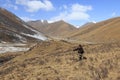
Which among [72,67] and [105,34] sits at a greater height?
[105,34]

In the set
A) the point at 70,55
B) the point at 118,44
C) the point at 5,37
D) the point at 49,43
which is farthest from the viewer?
the point at 5,37

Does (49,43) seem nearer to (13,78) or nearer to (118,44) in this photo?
(118,44)

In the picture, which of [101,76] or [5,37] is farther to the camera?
[5,37]

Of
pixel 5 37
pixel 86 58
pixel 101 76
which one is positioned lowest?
pixel 101 76

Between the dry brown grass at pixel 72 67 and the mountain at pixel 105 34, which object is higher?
the mountain at pixel 105 34

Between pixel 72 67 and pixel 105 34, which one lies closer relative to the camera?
pixel 72 67

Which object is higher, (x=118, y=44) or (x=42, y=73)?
(x=118, y=44)

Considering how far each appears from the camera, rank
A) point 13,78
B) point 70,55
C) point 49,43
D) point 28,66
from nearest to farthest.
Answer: point 13,78 → point 28,66 → point 70,55 → point 49,43

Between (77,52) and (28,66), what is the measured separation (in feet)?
12.5

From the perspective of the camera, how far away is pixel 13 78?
16.4 metres

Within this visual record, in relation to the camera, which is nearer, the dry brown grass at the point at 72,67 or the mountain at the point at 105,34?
the dry brown grass at the point at 72,67

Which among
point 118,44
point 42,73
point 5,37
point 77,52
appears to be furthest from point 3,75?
point 5,37

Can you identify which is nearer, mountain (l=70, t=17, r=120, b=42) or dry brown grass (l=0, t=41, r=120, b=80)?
dry brown grass (l=0, t=41, r=120, b=80)

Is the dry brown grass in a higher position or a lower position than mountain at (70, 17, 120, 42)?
lower
